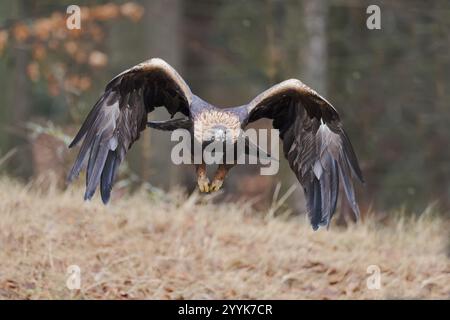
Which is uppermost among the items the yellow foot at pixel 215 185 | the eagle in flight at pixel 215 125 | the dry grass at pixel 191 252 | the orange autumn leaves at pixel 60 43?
the orange autumn leaves at pixel 60 43

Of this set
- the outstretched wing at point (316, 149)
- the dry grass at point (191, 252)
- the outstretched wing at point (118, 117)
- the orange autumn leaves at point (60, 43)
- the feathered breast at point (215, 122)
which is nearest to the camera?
the feathered breast at point (215, 122)

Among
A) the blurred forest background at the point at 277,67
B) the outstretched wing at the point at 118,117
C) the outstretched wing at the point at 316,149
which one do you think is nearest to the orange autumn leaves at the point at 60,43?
the blurred forest background at the point at 277,67

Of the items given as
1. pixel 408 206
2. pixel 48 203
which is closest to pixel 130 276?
pixel 48 203

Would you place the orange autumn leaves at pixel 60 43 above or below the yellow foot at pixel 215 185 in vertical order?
above

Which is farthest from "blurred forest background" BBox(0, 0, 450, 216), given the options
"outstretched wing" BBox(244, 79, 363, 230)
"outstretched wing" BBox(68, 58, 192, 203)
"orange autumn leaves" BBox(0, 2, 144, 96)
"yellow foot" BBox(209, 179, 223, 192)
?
"yellow foot" BBox(209, 179, 223, 192)

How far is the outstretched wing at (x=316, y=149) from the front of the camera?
7949 millimetres

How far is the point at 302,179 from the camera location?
26.8 feet

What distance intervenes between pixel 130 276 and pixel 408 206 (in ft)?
23.0

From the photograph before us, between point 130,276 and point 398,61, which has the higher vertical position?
point 398,61

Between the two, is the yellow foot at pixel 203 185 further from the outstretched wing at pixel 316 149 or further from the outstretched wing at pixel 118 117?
the outstretched wing at pixel 316 149

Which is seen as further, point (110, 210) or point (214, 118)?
point (110, 210)

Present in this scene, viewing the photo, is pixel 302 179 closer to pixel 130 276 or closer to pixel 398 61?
pixel 130 276

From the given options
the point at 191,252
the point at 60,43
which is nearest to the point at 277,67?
the point at 60,43

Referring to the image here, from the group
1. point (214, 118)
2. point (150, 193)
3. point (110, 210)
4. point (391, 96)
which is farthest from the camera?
point (391, 96)
